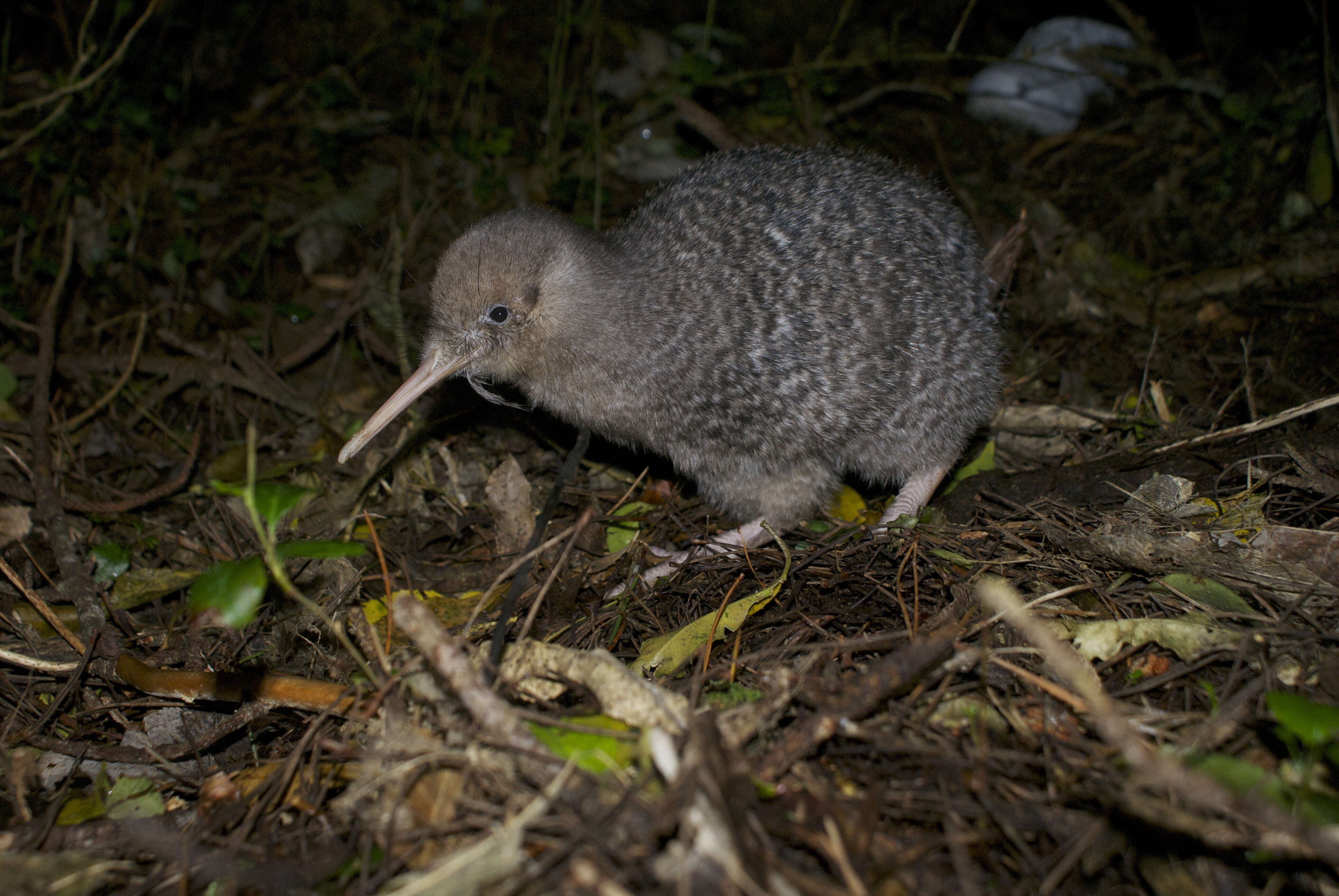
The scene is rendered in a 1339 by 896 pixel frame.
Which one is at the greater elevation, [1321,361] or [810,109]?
[810,109]

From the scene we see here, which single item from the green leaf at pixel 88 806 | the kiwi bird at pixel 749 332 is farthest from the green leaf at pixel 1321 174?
the green leaf at pixel 88 806

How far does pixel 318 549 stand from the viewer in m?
1.99

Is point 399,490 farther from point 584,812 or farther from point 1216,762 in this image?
point 1216,762

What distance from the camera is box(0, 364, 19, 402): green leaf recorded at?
4.09 m

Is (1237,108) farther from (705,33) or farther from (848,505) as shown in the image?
(848,505)

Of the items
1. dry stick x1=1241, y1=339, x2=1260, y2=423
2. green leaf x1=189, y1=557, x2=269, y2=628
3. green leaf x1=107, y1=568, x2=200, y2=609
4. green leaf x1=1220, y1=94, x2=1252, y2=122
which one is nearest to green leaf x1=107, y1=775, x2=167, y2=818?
green leaf x1=189, y1=557, x2=269, y2=628

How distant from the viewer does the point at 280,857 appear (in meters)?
1.99

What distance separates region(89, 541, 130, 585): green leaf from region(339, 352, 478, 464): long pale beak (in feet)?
3.60

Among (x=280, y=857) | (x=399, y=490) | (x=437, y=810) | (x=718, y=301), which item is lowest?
(x=399, y=490)

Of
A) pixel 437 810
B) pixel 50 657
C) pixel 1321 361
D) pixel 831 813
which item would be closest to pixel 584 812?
pixel 437 810

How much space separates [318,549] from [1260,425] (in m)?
3.30

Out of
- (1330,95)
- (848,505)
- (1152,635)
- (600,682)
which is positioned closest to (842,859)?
(600,682)

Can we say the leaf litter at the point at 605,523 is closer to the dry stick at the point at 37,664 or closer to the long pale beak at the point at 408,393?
the dry stick at the point at 37,664

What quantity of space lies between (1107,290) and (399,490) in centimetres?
381
